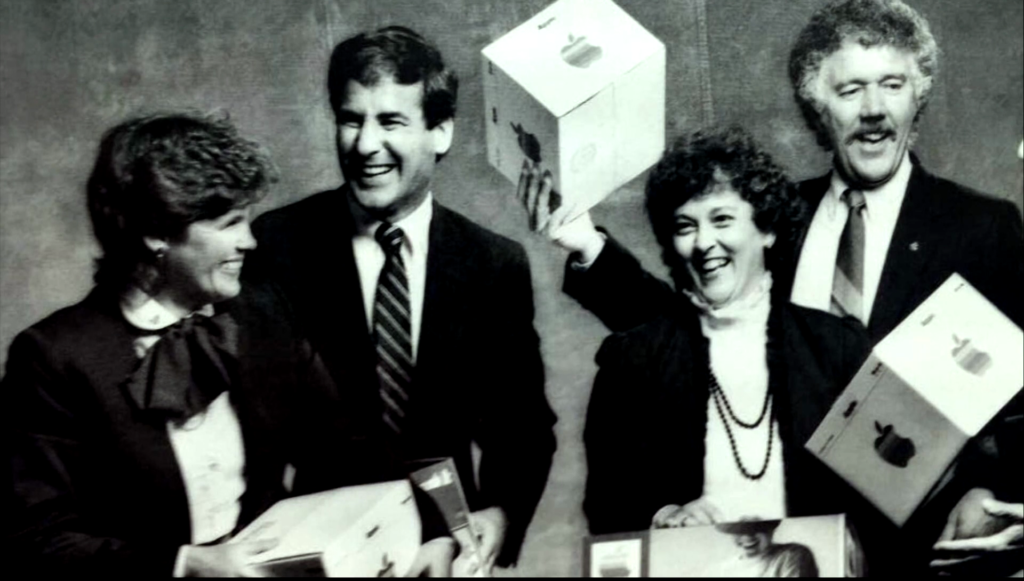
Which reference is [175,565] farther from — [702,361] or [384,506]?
[702,361]

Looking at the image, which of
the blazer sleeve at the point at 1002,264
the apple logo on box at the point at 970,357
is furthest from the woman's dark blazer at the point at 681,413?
the blazer sleeve at the point at 1002,264

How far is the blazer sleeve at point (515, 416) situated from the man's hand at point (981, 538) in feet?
3.71

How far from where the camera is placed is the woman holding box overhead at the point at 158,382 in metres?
3.74

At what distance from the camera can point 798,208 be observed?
13.2ft

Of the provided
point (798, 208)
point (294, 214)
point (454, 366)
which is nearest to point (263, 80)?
point (294, 214)

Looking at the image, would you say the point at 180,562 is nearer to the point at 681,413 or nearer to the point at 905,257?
the point at 681,413

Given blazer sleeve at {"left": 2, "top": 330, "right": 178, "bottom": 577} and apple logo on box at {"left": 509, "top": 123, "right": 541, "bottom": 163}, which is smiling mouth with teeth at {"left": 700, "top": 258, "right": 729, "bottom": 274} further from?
blazer sleeve at {"left": 2, "top": 330, "right": 178, "bottom": 577}

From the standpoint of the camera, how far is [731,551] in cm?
389

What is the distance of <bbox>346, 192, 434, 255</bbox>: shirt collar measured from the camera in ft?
13.0

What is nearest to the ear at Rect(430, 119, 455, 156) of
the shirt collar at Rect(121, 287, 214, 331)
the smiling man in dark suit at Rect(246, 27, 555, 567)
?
the smiling man in dark suit at Rect(246, 27, 555, 567)

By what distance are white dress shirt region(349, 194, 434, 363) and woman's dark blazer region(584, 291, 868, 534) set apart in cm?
53

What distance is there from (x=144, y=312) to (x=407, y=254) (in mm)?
726

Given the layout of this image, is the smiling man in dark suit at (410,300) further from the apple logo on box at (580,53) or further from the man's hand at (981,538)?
the man's hand at (981,538)

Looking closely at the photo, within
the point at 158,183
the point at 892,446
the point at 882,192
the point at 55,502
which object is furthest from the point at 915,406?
the point at 55,502
